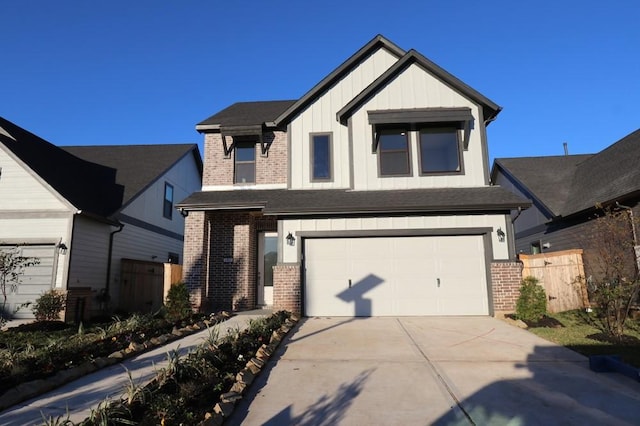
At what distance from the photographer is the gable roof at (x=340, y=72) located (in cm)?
1258

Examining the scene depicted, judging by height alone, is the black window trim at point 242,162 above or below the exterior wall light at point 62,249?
above

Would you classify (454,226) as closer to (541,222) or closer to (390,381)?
(390,381)

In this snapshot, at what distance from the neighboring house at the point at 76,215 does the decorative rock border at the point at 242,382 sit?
7838 mm

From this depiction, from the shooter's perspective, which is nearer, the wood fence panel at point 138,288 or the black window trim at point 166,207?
the wood fence panel at point 138,288

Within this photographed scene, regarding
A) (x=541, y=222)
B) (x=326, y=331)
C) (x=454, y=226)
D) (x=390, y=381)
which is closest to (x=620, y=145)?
(x=541, y=222)

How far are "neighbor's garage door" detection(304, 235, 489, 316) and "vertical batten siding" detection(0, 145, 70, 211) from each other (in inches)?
328

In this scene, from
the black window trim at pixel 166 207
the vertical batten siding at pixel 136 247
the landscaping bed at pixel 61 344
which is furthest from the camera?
the black window trim at pixel 166 207

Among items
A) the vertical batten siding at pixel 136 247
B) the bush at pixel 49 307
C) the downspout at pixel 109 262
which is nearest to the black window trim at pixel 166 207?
the vertical batten siding at pixel 136 247

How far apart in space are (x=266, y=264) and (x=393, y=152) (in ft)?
18.9

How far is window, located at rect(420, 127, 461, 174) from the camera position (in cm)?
1173

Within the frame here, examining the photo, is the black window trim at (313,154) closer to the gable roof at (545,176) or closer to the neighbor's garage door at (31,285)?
the neighbor's garage door at (31,285)

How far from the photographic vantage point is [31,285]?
444 inches

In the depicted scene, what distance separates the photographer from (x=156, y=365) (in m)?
5.66

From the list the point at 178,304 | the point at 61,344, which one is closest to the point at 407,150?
the point at 178,304
